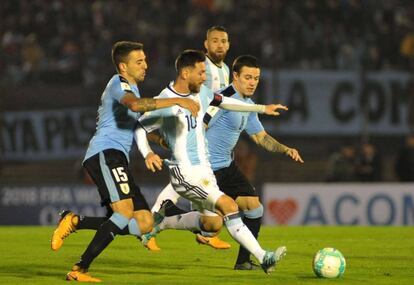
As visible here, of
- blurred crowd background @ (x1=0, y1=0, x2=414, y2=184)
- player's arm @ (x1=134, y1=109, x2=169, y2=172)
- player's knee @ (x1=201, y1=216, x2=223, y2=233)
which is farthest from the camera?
blurred crowd background @ (x1=0, y1=0, x2=414, y2=184)

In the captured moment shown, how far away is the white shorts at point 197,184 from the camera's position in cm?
891

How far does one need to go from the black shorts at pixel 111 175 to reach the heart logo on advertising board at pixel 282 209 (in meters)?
10.5

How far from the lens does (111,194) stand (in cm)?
866

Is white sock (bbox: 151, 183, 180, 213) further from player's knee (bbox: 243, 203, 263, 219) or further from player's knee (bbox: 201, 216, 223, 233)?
player's knee (bbox: 243, 203, 263, 219)

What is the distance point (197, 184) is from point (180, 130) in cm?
51

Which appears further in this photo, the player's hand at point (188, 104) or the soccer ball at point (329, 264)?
the soccer ball at point (329, 264)

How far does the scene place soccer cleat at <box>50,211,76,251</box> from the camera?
938cm

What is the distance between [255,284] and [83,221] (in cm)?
199

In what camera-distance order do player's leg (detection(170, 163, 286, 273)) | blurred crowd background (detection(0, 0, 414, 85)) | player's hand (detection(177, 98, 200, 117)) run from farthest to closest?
blurred crowd background (detection(0, 0, 414, 85)), player's leg (detection(170, 163, 286, 273)), player's hand (detection(177, 98, 200, 117))

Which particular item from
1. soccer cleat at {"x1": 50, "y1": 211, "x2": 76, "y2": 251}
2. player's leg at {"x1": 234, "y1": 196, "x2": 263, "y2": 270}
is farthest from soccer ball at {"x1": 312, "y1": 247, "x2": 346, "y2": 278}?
soccer cleat at {"x1": 50, "y1": 211, "x2": 76, "y2": 251}

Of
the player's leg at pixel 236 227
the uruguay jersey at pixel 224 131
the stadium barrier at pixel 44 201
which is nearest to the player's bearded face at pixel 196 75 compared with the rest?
the player's leg at pixel 236 227

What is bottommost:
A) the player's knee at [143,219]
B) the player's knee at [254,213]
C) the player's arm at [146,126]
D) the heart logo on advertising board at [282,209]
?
the heart logo on advertising board at [282,209]

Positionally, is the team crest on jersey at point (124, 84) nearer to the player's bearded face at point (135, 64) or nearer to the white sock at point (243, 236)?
the player's bearded face at point (135, 64)

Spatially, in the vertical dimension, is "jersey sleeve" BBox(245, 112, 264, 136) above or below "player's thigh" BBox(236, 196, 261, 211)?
above
